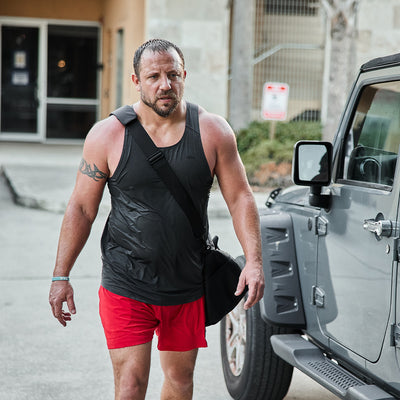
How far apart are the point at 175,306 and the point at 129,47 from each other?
14.2 m

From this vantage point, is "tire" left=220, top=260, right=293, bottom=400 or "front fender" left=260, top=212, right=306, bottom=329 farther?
"tire" left=220, top=260, right=293, bottom=400

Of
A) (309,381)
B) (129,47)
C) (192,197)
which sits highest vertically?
(129,47)

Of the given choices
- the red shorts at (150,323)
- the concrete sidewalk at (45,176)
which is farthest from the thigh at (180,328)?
the concrete sidewalk at (45,176)

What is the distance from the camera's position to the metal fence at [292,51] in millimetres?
17359

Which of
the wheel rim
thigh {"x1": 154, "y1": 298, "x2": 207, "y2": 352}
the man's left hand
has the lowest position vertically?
the wheel rim

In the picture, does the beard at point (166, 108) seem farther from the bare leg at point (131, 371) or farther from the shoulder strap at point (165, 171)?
the bare leg at point (131, 371)

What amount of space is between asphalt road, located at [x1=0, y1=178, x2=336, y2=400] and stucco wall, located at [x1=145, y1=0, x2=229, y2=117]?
8608mm

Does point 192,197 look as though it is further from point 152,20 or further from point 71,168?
point 152,20

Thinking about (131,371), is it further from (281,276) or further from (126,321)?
(281,276)

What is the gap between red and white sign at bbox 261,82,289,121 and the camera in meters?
13.5

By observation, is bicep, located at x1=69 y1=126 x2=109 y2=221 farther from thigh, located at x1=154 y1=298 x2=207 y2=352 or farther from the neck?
thigh, located at x1=154 y1=298 x2=207 y2=352

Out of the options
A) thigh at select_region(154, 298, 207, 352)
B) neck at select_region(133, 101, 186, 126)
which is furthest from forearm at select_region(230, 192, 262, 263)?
neck at select_region(133, 101, 186, 126)

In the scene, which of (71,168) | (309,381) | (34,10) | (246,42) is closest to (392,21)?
(246,42)

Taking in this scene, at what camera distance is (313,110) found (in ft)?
58.3
